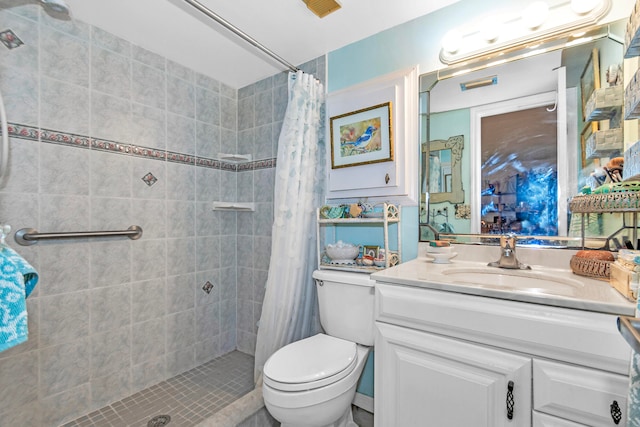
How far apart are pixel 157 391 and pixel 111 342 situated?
1.42ft

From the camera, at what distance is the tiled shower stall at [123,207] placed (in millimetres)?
1487

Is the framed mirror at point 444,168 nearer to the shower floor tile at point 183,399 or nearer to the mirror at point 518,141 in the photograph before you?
the mirror at point 518,141

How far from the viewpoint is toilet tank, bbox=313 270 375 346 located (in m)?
1.48

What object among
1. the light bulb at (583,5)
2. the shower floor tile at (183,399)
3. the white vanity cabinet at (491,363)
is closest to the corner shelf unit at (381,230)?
the white vanity cabinet at (491,363)

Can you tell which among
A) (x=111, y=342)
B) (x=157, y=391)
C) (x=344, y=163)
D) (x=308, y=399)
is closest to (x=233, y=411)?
(x=308, y=399)

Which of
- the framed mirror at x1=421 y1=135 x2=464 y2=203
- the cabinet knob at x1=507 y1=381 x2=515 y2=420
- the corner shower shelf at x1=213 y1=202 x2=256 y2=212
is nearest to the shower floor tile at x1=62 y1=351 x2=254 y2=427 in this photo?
the corner shower shelf at x1=213 y1=202 x2=256 y2=212

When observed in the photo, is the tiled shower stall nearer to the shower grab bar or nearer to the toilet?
the shower grab bar

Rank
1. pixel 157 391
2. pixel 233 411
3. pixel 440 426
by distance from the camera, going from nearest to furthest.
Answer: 1. pixel 440 426
2. pixel 233 411
3. pixel 157 391

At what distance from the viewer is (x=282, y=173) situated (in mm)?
1810

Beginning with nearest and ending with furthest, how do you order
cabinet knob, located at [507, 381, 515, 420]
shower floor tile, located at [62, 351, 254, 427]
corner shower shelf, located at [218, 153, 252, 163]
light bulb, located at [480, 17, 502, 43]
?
cabinet knob, located at [507, 381, 515, 420] → light bulb, located at [480, 17, 502, 43] → shower floor tile, located at [62, 351, 254, 427] → corner shower shelf, located at [218, 153, 252, 163]

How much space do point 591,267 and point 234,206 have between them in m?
2.07

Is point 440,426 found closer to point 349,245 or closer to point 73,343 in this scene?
point 349,245

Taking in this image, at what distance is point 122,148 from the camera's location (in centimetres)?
181

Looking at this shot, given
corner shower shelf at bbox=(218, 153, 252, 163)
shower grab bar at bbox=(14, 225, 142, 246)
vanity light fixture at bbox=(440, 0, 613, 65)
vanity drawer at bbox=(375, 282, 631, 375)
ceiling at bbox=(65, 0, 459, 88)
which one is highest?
ceiling at bbox=(65, 0, 459, 88)
